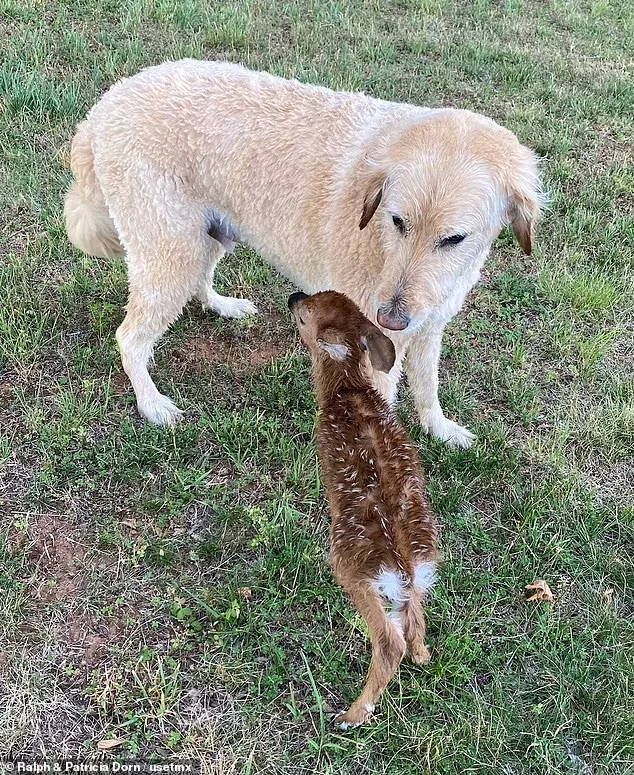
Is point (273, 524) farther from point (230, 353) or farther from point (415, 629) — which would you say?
point (230, 353)

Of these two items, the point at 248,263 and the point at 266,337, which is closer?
the point at 266,337

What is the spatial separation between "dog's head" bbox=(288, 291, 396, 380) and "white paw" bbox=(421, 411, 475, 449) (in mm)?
944

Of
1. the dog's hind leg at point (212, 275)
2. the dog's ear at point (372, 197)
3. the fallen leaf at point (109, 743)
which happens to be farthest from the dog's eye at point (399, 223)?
the fallen leaf at point (109, 743)

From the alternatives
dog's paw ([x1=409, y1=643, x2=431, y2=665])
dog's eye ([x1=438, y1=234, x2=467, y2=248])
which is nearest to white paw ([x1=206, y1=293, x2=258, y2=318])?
dog's eye ([x1=438, y1=234, x2=467, y2=248])

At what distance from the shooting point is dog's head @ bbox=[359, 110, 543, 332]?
256 cm

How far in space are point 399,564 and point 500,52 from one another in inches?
267

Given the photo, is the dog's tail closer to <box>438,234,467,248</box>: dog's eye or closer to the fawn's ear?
the fawn's ear

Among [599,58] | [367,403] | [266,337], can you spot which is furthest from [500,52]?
[367,403]

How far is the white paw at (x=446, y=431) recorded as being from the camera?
368 centimetres

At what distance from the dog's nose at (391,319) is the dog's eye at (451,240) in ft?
1.07

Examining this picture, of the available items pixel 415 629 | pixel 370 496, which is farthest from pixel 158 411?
pixel 415 629

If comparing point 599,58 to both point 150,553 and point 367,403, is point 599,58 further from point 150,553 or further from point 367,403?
point 150,553

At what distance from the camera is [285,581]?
2.98m

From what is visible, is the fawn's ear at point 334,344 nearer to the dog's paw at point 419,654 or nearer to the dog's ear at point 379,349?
the dog's ear at point 379,349
